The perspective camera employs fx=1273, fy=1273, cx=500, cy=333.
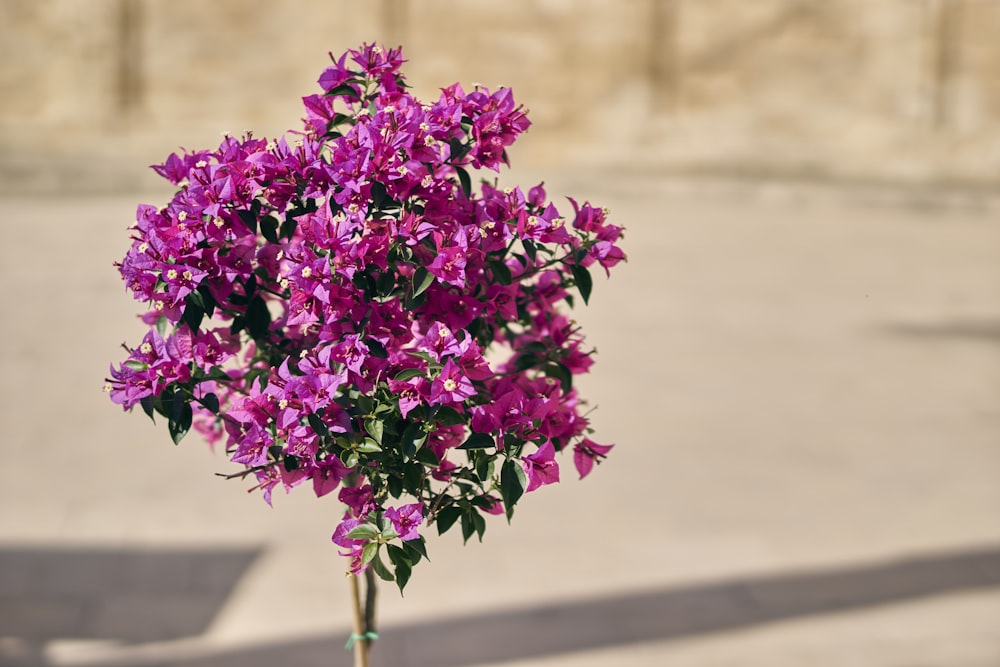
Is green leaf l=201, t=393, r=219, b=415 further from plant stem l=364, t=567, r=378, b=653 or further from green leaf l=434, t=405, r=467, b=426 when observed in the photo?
plant stem l=364, t=567, r=378, b=653

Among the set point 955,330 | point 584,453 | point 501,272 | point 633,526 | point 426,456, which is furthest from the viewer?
point 955,330

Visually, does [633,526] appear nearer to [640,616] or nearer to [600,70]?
[640,616]

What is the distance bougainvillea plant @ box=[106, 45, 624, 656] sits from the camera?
197cm

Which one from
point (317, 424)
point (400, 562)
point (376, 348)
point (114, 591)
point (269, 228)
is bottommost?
point (114, 591)

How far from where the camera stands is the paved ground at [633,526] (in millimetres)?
4297

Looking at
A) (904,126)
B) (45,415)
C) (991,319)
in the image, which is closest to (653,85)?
(904,126)

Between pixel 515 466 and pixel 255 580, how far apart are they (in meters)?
3.01

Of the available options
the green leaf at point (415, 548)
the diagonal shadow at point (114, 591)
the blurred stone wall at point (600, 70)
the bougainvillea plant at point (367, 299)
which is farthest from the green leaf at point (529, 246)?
the blurred stone wall at point (600, 70)

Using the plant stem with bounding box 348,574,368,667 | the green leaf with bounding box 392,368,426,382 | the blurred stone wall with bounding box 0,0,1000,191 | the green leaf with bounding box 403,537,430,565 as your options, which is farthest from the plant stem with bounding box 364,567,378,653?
the blurred stone wall with bounding box 0,0,1000,191

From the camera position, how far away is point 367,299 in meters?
2.04

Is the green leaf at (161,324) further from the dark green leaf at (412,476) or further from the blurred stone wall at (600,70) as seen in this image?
the blurred stone wall at (600,70)

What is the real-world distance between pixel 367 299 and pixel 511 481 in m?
0.37

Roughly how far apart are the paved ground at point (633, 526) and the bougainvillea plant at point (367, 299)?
2.24 metres

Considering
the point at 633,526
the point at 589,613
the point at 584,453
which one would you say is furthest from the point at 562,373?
the point at 633,526
